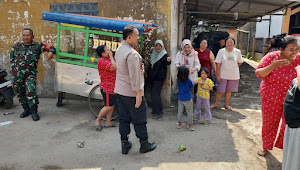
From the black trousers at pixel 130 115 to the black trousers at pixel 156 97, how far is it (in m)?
1.61

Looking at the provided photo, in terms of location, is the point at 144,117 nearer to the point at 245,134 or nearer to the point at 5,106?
the point at 245,134

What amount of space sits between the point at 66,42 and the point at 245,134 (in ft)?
13.6

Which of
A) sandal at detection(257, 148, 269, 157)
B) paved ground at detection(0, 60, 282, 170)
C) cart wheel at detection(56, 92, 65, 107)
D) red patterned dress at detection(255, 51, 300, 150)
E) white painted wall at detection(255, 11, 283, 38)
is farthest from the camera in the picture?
white painted wall at detection(255, 11, 283, 38)

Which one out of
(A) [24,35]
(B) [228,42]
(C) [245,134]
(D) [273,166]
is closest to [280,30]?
(B) [228,42]

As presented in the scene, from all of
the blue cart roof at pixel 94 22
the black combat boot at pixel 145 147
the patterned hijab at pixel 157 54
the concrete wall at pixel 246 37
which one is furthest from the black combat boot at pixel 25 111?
the concrete wall at pixel 246 37

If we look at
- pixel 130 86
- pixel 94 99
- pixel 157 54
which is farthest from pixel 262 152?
pixel 94 99

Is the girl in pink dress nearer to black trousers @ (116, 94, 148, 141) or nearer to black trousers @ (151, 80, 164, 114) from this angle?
black trousers @ (116, 94, 148, 141)

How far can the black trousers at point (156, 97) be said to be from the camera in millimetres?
4832

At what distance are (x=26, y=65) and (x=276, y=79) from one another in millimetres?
4514

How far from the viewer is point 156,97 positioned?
190 inches

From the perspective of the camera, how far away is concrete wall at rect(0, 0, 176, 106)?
5059 millimetres

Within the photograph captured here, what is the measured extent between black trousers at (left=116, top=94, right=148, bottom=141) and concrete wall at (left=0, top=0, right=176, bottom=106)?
85.1 inches

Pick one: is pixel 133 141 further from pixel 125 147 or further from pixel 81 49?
pixel 81 49

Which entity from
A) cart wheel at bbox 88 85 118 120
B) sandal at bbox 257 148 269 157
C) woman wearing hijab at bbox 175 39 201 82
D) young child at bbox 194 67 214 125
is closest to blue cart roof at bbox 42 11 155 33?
woman wearing hijab at bbox 175 39 201 82
